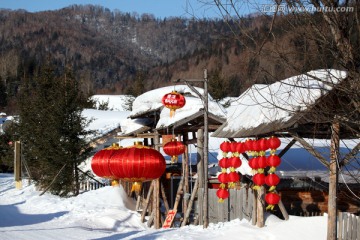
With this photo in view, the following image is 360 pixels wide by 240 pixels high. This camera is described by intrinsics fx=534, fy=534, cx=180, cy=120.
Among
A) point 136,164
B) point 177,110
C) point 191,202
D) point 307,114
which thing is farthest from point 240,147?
point 307,114

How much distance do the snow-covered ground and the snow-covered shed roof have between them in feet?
12.1

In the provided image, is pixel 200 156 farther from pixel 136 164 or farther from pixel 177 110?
pixel 136 164

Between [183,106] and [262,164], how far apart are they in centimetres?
573

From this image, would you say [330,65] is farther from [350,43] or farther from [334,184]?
[334,184]

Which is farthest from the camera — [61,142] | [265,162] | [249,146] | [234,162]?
[61,142]

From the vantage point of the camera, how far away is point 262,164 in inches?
503

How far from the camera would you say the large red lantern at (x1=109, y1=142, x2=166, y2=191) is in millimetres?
14359

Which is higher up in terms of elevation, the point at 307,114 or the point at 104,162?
the point at 307,114

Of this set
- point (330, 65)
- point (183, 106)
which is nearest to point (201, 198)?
point (183, 106)

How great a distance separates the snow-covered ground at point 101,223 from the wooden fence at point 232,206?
1.48 ft

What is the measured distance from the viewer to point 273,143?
12578 millimetres

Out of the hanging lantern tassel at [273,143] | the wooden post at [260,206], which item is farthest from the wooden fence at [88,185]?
the hanging lantern tassel at [273,143]

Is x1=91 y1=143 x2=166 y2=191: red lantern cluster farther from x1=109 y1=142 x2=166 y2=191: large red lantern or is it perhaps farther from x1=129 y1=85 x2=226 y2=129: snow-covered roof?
x1=129 y1=85 x2=226 y2=129: snow-covered roof

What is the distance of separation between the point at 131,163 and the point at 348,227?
5914 mm
